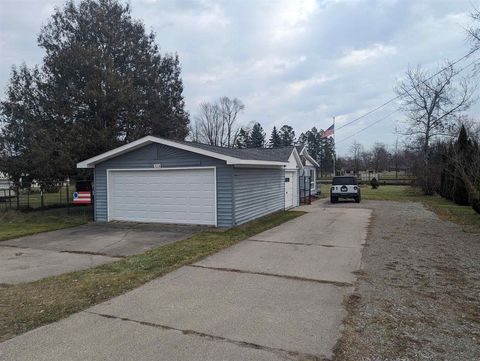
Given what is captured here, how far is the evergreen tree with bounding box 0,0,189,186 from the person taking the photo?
16266mm

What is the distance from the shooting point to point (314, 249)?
8438 mm

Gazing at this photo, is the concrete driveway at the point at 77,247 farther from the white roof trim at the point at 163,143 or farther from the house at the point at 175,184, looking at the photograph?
the white roof trim at the point at 163,143

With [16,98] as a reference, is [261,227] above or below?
below

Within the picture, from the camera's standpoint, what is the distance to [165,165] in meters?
12.5

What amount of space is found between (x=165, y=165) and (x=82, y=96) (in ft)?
24.0

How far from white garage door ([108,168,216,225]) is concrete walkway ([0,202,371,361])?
16.0 ft

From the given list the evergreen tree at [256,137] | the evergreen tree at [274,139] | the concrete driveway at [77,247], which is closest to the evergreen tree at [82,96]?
the concrete driveway at [77,247]

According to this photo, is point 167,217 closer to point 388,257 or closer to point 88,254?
point 88,254

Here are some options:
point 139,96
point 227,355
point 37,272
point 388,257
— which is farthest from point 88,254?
point 139,96

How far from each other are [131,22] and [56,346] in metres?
19.6

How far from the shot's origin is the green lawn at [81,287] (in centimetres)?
446

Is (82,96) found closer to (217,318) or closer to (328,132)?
(217,318)

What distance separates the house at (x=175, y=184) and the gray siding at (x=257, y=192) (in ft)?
0.11

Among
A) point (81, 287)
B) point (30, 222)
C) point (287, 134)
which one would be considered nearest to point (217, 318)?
point (81, 287)
